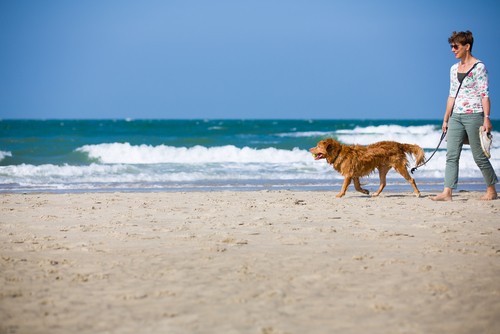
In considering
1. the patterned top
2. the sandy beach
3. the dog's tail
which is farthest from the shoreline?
the sandy beach

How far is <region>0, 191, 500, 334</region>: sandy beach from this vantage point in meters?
2.26

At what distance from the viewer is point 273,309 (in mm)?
2400

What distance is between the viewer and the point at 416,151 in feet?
23.1

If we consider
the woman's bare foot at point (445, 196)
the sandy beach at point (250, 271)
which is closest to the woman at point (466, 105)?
the woman's bare foot at point (445, 196)

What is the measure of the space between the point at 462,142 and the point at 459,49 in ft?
4.13

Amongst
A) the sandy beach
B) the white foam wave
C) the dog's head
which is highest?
the dog's head

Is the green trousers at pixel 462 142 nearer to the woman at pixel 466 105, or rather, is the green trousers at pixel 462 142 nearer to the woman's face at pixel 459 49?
the woman at pixel 466 105

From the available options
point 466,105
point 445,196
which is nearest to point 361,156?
point 445,196

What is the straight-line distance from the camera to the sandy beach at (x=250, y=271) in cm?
226

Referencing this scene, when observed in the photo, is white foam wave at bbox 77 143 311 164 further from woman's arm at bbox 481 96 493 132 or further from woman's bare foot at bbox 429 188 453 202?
woman's arm at bbox 481 96 493 132

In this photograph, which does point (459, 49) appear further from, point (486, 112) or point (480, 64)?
point (486, 112)

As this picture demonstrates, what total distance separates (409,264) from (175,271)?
1.75 meters

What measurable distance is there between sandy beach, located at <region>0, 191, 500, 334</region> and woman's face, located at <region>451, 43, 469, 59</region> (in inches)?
80.6

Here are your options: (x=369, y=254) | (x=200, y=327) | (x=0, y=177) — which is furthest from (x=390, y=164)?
(x=0, y=177)
